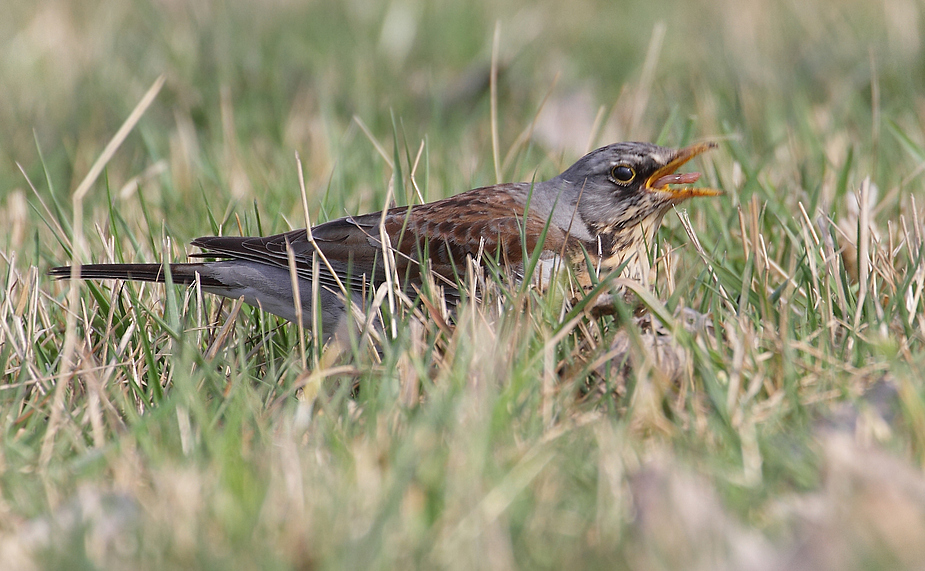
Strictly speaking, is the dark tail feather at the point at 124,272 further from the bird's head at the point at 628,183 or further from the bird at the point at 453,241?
the bird's head at the point at 628,183

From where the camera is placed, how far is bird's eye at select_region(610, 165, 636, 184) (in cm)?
386

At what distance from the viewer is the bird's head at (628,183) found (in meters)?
3.79

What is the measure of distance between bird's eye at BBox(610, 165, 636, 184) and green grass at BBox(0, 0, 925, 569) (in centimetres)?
33

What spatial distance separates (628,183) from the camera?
386 cm

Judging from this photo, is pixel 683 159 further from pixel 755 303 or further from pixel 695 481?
pixel 695 481

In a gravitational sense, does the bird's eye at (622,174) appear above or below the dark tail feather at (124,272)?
above

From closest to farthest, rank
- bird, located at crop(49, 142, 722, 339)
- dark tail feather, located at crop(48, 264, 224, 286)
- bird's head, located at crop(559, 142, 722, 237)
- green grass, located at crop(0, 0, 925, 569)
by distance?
green grass, located at crop(0, 0, 925, 569) → dark tail feather, located at crop(48, 264, 224, 286) → bird, located at crop(49, 142, 722, 339) → bird's head, located at crop(559, 142, 722, 237)

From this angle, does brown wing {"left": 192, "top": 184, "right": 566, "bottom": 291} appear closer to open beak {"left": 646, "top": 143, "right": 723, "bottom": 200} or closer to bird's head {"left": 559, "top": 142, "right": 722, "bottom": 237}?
bird's head {"left": 559, "top": 142, "right": 722, "bottom": 237}

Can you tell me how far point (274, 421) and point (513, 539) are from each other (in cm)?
88

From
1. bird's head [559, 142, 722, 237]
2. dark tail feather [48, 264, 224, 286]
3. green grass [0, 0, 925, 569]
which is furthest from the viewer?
bird's head [559, 142, 722, 237]

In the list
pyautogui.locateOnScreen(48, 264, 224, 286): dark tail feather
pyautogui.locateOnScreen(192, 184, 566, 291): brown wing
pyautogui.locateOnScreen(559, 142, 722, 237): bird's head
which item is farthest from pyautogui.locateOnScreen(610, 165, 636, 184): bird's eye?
pyautogui.locateOnScreen(48, 264, 224, 286): dark tail feather

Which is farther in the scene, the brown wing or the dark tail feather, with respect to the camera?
the brown wing

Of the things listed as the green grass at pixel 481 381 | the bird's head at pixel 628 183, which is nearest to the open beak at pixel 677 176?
the bird's head at pixel 628 183

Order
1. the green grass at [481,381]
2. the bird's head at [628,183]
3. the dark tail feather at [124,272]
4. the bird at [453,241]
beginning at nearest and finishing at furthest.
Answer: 1. the green grass at [481,381]
2. the dark tail feather at [124,272]
3. the bird at [453,241]
4. the bird's head at [628,183]
